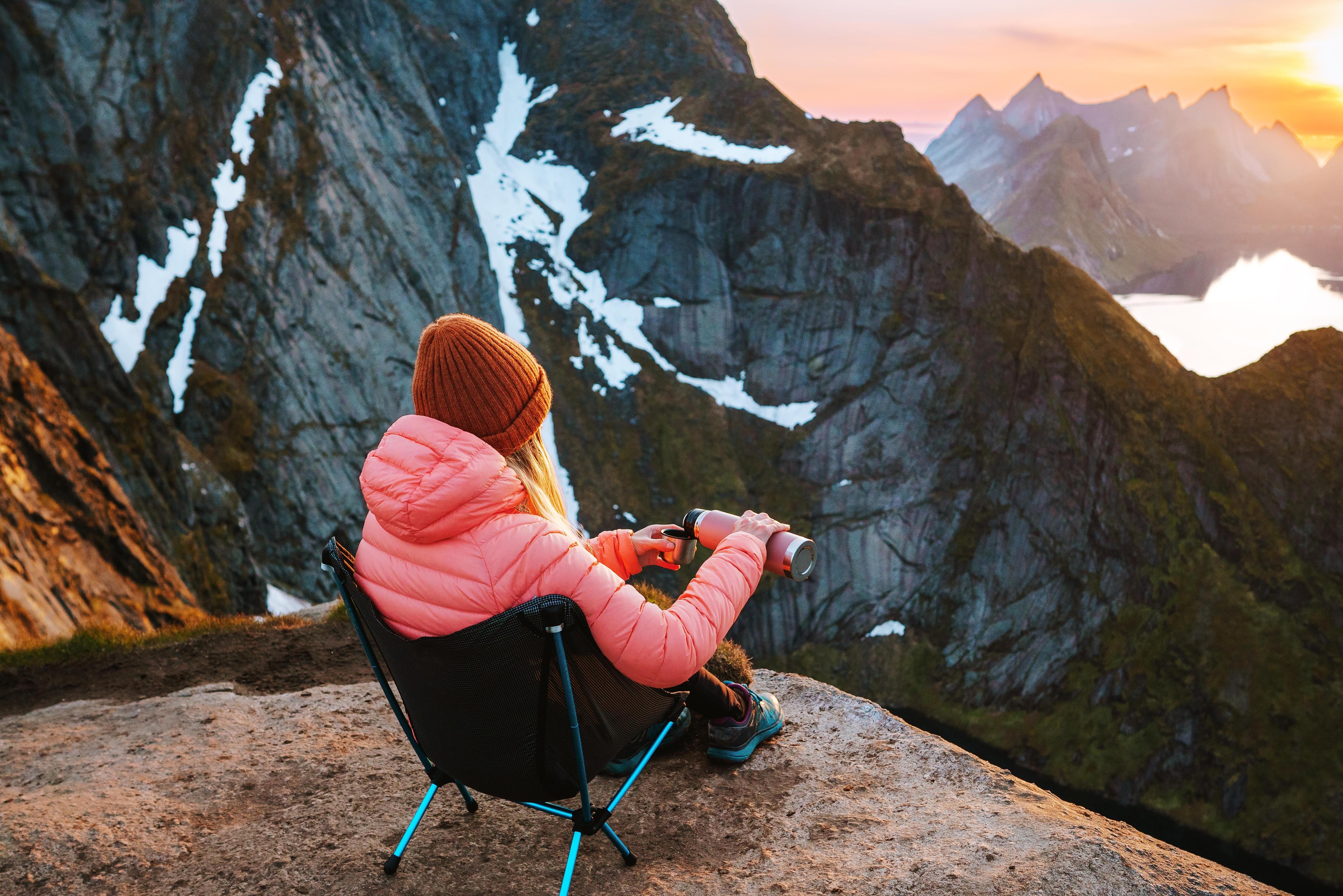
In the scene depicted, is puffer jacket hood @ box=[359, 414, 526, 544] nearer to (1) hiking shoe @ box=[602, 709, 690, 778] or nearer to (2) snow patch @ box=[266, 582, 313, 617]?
(1) hiking shoe @ box=[602, 709, 690, 778]

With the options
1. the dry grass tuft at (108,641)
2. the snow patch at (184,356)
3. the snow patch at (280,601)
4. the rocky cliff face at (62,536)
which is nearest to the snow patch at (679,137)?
the snow patch at (184,356)

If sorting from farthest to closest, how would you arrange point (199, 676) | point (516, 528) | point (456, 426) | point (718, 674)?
point (199, 676) < point (718, 674) < point (456, 426) < point (516, 528)

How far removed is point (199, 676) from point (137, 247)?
60.5 meters

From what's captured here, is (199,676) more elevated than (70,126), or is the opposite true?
(70,126)

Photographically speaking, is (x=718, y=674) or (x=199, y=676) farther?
(x=199, y=676)

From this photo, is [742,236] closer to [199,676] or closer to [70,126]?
[70,126]

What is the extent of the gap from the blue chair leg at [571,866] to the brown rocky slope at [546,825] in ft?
2.03

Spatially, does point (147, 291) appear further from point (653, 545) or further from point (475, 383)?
point (475, 383)

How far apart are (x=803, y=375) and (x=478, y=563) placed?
116879 millimetres

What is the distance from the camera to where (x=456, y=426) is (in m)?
3.90

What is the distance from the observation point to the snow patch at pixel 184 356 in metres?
57.4

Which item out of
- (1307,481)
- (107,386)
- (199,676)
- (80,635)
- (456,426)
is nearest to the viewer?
(456,426)

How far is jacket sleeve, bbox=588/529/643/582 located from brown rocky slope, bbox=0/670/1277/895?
1.91 m

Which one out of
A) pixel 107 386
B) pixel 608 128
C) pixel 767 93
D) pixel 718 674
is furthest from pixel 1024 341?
pixel 718 674
